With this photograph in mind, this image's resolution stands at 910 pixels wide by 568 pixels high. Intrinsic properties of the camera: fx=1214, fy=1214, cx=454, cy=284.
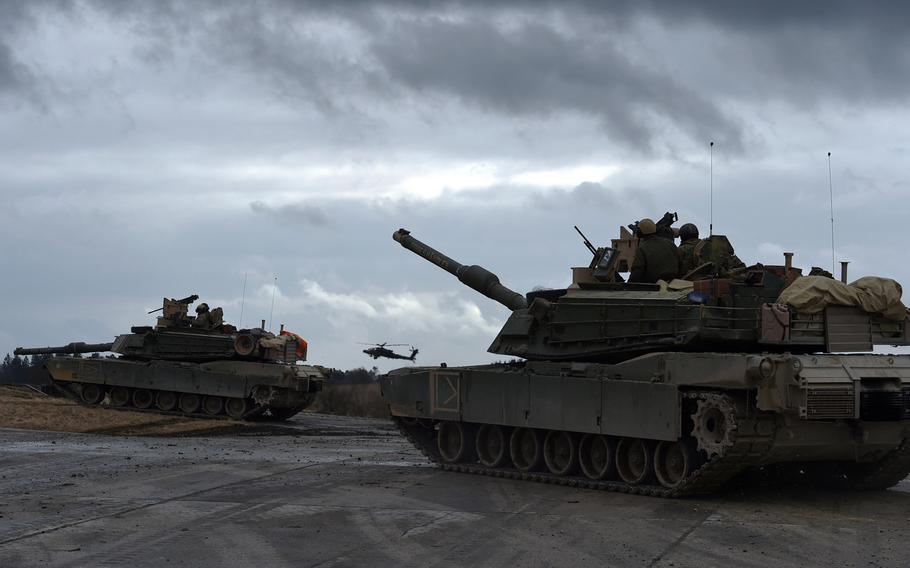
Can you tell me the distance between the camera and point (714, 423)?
1653 cm

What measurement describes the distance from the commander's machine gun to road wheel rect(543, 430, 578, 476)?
2.73 m

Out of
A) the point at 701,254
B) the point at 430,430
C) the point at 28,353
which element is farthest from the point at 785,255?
the point at 28,353

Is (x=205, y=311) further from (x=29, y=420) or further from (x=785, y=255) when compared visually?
(x=785, y=255)

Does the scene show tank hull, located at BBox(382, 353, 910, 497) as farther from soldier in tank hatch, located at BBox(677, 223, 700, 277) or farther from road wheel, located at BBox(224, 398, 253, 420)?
road wheel, located at BBox(224, 398, 253, 420)

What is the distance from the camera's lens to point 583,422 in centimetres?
1869

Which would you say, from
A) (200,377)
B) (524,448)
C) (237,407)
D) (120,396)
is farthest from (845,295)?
(120,396)

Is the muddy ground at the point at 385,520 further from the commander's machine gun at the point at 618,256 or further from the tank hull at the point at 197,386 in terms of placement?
the tank hull at the point at 197,386

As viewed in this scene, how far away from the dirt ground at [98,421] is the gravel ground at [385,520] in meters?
9.30

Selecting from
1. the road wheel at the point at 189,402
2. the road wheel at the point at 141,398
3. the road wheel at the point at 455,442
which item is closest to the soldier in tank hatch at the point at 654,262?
the road wheel at the point at 455,442

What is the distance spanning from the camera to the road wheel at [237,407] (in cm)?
3769

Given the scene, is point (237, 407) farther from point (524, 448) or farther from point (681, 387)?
point (681, 387)

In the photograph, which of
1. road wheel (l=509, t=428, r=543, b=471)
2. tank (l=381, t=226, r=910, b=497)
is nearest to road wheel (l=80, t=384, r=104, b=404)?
tank (l=381, t=226, r=910, b=497)

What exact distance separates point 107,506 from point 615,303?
8.20m

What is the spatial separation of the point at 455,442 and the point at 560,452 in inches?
117
